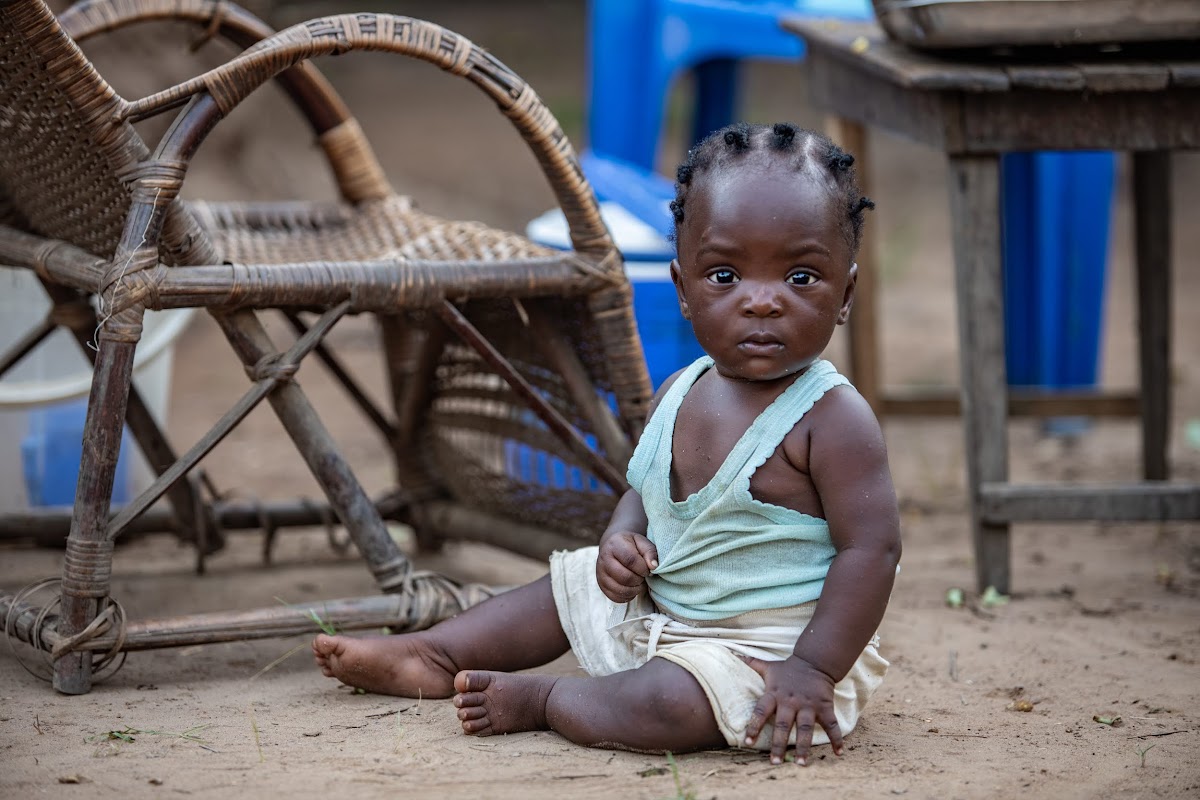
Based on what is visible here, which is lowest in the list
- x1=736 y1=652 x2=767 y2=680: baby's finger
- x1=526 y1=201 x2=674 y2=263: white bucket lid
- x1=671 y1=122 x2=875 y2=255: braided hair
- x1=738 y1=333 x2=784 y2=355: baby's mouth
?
x1=736 y1=652 x2=767 y2=680: baby's finger

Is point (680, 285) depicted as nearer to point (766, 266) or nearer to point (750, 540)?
point (766, 266)

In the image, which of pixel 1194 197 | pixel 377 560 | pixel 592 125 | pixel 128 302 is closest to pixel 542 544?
pixel 377 560

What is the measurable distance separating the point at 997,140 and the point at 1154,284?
41.4 inches

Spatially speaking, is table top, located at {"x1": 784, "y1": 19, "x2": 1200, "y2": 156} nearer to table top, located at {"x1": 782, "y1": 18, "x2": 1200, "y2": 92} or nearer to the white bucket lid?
table top, located at {"x1": 782, "y1": 18, "x2": 1200, "y2": 92}

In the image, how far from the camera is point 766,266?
66.7 inches

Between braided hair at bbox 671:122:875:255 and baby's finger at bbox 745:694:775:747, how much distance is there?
0.59m

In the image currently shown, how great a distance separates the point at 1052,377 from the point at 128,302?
3.16 meters

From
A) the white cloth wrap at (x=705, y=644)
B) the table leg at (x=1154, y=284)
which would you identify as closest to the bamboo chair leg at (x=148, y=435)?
the white cloth wrap at (x=705, y=644)

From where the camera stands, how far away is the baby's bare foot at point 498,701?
5.82ft

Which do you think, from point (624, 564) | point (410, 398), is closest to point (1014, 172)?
point (410, 398)

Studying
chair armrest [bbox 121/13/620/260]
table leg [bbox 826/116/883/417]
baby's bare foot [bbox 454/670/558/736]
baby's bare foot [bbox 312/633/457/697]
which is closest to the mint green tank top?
baby's bare foot [bbox 454/670/558/736]

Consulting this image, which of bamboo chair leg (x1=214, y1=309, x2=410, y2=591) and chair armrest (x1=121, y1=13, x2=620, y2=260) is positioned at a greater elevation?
chair armrest (x1=121, y1=13, x2=620, y2=260)

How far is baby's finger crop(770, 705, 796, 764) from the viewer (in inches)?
64.2

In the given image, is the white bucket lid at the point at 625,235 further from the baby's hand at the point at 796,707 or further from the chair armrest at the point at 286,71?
the baby's hand at the point at 796,707
